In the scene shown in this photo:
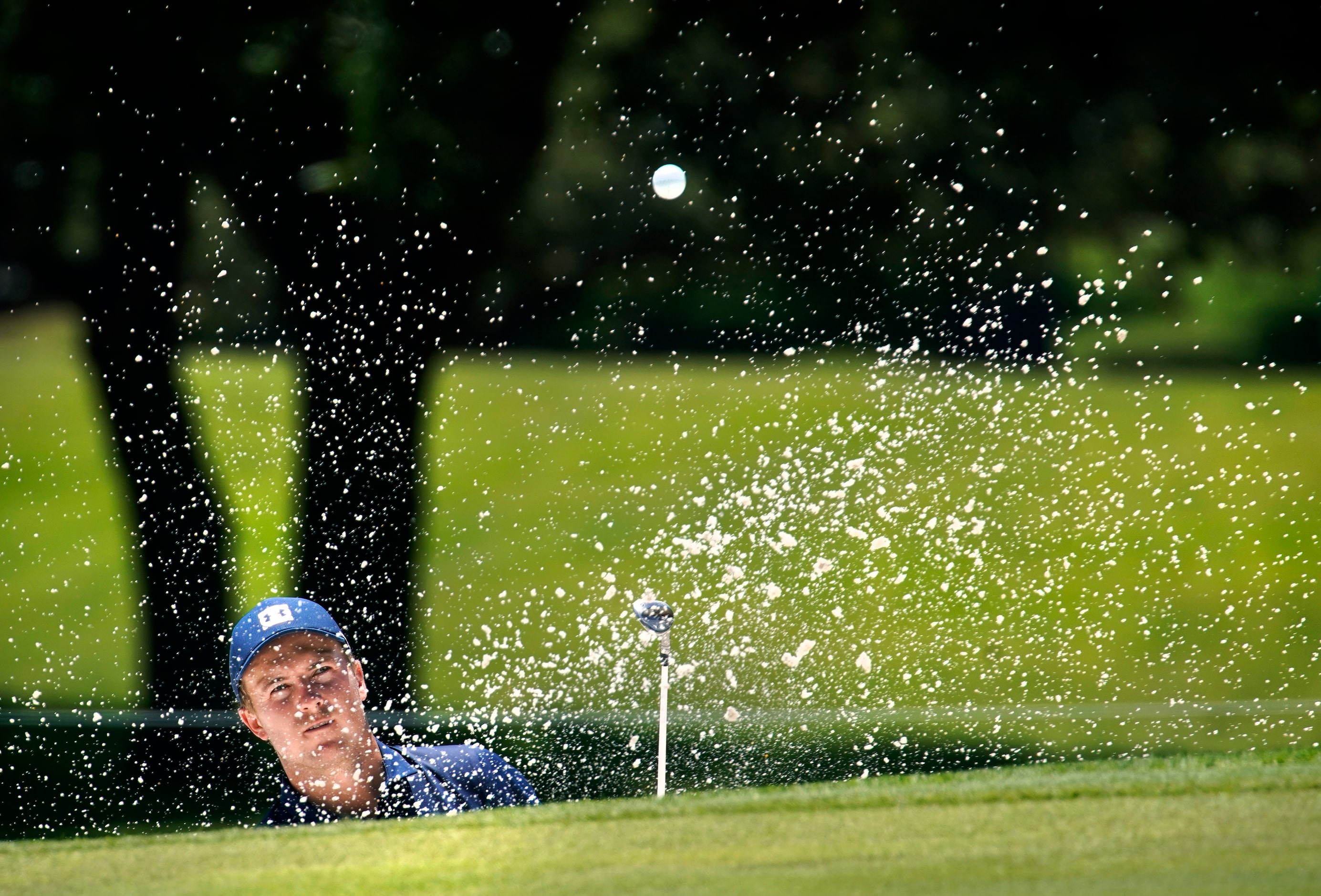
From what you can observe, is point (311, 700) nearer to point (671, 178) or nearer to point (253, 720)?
point (253, 720)

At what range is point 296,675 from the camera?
4508mm

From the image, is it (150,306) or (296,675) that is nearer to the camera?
(296,675)

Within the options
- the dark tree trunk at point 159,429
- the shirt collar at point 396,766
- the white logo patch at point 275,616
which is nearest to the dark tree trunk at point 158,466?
the dark tree trunk at point 159,429

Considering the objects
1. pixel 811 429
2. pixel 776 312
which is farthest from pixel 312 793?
pixel 776 312

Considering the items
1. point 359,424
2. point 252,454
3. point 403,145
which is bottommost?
point 359,424

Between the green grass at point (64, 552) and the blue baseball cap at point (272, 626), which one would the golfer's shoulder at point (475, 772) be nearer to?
the blue baseball cap at point (272, 626)

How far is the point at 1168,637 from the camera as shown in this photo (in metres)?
11.6

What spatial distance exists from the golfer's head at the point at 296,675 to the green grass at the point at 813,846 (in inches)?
32.6

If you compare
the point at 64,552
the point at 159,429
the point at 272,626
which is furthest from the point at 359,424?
the point at 64,552

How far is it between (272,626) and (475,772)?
71 cm

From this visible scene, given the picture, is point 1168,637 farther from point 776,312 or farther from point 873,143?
point 776,312

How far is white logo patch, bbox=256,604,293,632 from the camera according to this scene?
452cm

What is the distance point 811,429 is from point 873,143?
11.4 m

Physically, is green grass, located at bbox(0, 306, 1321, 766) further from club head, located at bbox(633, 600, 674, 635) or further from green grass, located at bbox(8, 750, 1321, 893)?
green grass, located at bbox(8, 750, 1321, 893)
